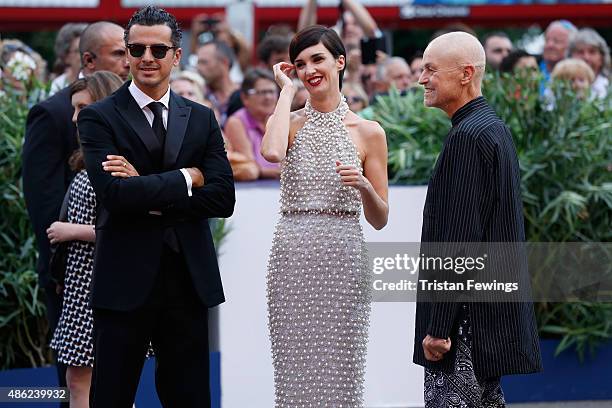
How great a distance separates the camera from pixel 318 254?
19.1ft

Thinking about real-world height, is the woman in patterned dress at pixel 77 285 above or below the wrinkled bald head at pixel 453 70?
below

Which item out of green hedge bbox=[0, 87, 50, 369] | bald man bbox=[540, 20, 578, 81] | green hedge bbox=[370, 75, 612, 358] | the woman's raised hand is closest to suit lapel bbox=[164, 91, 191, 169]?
the woman's raised hand

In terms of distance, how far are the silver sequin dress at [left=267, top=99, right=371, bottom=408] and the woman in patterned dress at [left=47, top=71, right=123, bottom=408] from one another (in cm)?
92

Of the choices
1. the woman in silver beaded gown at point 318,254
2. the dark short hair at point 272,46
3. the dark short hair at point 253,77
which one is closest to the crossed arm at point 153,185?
the woman in silver beaded gown at point 318,254

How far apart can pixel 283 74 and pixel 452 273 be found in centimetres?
151

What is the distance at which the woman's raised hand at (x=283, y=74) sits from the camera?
5.90 m

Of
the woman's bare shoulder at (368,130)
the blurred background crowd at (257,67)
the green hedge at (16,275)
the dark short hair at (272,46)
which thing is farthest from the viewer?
the dark short hair at (272,46)

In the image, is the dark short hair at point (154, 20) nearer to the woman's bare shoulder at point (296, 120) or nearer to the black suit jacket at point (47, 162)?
the woman's bare shoulder at point (296, 120)

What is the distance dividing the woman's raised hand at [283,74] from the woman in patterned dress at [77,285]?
1046 mm

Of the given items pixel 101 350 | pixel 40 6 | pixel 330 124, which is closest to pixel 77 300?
pixel 101 350

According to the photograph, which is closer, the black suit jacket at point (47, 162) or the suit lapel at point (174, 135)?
the suit lapel at point (174, 135)

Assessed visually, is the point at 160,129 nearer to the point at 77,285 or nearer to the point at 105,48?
the point at 77,285

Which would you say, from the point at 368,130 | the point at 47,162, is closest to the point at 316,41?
the point at 368,130

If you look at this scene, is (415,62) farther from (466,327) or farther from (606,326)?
(466,327)
